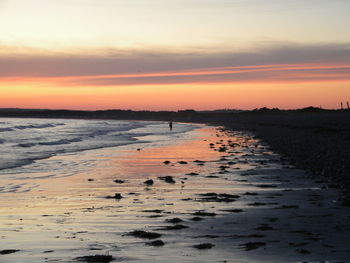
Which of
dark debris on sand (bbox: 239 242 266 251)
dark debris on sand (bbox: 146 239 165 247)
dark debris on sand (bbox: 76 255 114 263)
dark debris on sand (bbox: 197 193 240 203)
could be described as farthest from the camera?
dark debris on sand (bbox: 197 193 240 203)

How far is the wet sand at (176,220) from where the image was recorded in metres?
6.90

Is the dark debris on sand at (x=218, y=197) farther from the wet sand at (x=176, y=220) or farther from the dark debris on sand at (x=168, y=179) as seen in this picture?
the dark debris on sand at (x=168, y=179)

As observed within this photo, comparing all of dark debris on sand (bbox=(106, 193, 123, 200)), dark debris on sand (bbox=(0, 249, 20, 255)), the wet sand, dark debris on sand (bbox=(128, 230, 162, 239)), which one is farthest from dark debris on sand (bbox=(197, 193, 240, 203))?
dark debris on sand (bbox=(0, 249, 20, 255))

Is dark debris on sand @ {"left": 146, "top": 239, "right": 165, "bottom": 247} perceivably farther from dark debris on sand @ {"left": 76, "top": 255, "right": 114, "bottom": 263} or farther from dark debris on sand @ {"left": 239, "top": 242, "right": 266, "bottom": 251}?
dark debris on sand @ {"left": 239, "top": 242, "right": 266, "bottom": 251}

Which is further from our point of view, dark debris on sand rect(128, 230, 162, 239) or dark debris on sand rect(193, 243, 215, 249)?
dark debris on sand rect(128, 230, 162, 239)

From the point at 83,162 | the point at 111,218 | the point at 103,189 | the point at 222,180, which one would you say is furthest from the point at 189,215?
the point at 83,162

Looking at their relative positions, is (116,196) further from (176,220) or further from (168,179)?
(168,179)

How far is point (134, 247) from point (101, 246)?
21.2 inches

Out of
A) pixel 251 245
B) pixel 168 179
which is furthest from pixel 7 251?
pixel 168 179

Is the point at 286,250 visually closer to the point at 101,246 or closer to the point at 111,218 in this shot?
the point at 101,246

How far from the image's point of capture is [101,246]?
727cm

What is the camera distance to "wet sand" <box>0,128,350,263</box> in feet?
22.6

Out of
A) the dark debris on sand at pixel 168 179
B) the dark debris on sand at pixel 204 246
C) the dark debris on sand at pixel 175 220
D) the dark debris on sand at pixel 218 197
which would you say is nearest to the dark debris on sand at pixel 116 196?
the dark debris on sand at pixel 218 197

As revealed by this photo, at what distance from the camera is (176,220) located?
9125 millimetres
